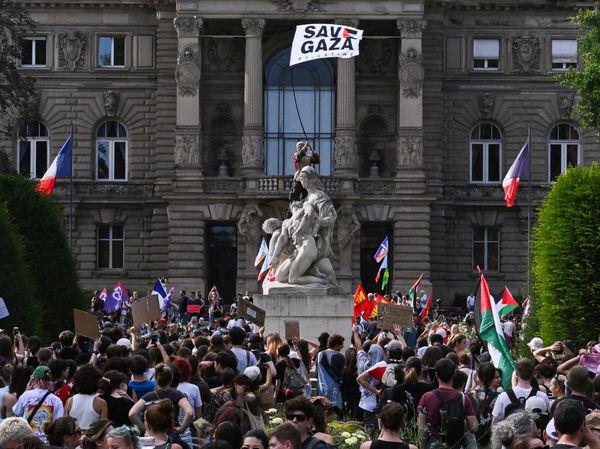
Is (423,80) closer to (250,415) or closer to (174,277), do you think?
(174,277)

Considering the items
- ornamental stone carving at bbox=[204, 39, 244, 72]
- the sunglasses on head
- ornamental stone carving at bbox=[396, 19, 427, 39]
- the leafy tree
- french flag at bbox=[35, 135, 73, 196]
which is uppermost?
ornamental stone carving at bbox=[396, 19, 427, 39]

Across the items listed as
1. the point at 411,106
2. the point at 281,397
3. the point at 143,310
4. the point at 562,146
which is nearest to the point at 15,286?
the point at 143,310

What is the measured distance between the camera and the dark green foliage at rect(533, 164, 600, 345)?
112 ft

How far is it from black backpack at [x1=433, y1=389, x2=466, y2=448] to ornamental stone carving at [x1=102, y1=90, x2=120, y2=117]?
60.5m

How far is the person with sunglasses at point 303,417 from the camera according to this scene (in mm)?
15189

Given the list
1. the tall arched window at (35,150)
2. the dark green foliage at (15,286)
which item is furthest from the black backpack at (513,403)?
the tall arched window at (35,150)

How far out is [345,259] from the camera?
72.2m

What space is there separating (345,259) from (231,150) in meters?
8.12

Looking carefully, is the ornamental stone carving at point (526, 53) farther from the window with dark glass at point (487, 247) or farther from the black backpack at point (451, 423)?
the black backpack at point (451, 423)

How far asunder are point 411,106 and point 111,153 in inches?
545

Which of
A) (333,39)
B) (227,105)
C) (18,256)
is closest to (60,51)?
(227,105)

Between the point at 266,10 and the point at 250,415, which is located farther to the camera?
the point at 266,10

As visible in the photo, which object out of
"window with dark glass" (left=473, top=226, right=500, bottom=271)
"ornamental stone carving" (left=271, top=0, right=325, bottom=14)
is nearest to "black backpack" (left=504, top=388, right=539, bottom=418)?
"ornamental stone carving" (left=271, top=0, right=325, bottom=14)

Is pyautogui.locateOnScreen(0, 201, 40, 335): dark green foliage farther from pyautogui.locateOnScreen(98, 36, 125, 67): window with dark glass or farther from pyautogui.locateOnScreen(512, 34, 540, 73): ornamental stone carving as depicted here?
pyautogui.locateOnScreen(512, 34, 540, 73): ornamental stone carving
